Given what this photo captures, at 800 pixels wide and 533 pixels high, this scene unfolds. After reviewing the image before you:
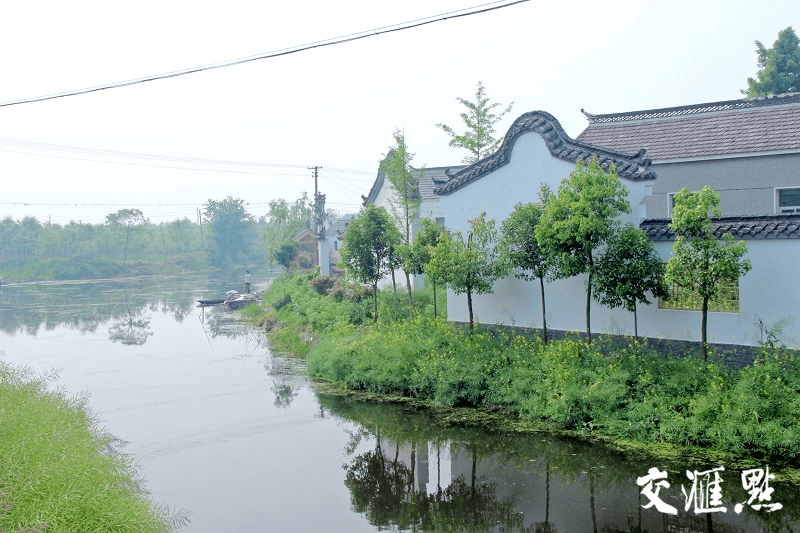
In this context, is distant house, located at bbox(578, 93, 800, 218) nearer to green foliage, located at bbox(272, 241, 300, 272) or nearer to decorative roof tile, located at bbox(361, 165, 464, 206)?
decorative roof tile, located at bbox(361, 165, 464, 206)

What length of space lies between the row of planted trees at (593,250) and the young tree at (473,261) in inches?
0.7

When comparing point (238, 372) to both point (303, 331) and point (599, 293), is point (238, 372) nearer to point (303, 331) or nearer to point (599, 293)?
point (303, 331)

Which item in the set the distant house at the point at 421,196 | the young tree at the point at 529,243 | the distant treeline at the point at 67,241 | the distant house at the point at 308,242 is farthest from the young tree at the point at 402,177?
the distant treeline at the point at 67,241

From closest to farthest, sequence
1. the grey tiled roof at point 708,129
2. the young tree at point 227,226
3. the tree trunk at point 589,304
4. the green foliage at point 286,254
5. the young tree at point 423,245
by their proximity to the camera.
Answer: the tree trunk at point 589,304, the young tree at point 423,245, the grey tiled roof at point 708,129, the green foliage at point 286,254, the young tree at point 227,226

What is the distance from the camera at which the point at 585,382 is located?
9320 mm

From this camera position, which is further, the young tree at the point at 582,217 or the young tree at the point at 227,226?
the young tree at the point at 227,226

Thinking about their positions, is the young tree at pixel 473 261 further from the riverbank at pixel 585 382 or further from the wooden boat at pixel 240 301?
the wooden boat at pixel 240 301

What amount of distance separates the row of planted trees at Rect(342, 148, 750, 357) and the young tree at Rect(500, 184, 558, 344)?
0.05 ft

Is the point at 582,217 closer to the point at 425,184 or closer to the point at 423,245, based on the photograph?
the point at 423,245

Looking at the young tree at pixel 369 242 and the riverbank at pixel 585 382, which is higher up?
the young tree at pixel 369 242

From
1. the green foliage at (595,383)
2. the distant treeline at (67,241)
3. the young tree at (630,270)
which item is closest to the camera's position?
the green foliage at (595,383)

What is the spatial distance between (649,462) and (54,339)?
59.7ft

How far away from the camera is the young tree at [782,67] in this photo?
2364 centimetres

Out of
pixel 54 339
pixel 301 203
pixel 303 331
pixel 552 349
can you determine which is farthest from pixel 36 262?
pixel 552 349
